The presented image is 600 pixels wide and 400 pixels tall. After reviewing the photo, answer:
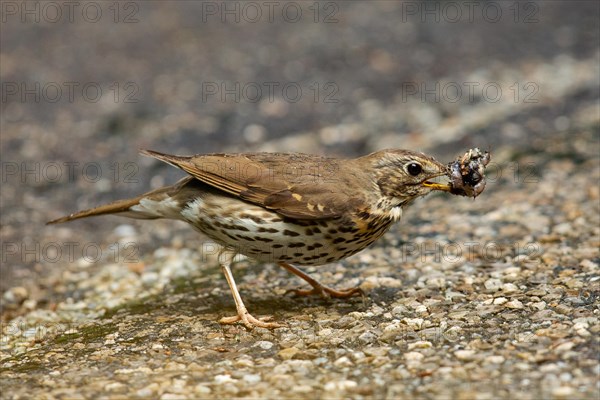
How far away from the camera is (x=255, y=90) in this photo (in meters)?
10.8

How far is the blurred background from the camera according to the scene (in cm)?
879

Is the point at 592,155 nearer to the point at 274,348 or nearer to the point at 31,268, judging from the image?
the point at 274,348

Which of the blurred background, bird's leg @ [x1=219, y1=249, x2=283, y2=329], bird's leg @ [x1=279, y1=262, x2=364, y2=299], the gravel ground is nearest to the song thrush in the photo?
bird's leg @ [x1=219, y1=249, x2=283, y2=329]

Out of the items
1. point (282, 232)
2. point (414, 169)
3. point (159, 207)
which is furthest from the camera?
point (159, 207)

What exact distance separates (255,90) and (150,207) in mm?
4895

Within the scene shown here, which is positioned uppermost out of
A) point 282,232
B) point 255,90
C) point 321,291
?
point 255,90

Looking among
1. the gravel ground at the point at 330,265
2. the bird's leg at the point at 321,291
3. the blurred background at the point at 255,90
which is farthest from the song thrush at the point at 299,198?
the blurred background at the point at 255,90

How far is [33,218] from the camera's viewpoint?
8.09 m

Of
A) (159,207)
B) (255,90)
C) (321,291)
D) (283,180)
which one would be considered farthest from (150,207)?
(255,90)

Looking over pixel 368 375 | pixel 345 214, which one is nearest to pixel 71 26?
pixel 345 214

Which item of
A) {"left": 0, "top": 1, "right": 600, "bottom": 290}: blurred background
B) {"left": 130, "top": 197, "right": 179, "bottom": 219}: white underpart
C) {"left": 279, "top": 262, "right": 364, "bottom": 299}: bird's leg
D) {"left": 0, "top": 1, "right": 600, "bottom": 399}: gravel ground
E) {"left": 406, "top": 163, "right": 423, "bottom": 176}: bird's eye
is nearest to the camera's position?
{"left": 0, "top": 1, "right": 600, "bottom": 399}: gravel ground

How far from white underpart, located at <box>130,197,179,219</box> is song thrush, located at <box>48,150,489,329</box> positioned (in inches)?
0.4

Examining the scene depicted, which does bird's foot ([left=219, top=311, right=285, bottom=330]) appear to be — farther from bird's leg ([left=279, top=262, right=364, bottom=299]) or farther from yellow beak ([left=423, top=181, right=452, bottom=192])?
yellow beak ([left=423, top=181, right=452, bottom=192])

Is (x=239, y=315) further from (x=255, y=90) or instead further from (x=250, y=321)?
(x=255, y=90)
